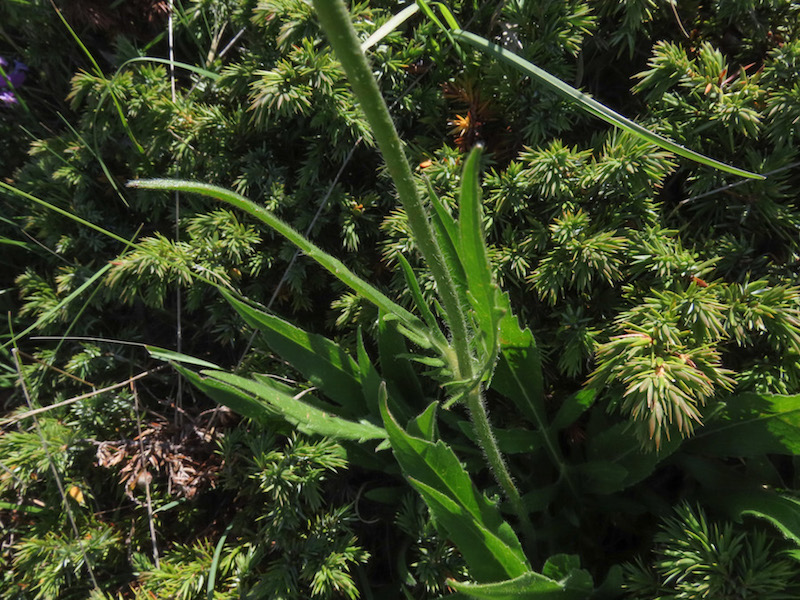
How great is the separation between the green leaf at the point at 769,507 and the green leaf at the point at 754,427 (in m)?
0.08

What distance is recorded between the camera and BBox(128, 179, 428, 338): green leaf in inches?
33.1

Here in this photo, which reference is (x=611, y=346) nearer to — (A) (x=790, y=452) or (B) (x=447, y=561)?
(A) (x=790, y=452)

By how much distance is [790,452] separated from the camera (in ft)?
3.92

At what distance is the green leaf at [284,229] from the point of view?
2.76ft

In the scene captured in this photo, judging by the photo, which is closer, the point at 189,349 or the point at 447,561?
the point at 447,561

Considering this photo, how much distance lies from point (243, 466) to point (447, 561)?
0.57 meters

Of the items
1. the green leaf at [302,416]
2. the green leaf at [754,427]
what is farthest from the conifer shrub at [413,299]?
the green leaf at [302,416]

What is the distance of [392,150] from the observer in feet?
2.46

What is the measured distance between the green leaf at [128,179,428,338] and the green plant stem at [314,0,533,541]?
0.14 metres

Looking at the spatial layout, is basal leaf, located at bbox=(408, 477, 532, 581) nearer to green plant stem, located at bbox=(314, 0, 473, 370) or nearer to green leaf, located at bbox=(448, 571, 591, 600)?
green leaf, located at bbox=(448, 571, 591, 600)

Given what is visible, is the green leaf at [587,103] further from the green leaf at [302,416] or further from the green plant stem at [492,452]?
the green leaf at [302,416]

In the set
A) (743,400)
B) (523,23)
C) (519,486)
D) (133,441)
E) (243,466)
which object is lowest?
(519,486)

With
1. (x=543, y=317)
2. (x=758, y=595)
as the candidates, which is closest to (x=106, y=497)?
(x=543, y=317)

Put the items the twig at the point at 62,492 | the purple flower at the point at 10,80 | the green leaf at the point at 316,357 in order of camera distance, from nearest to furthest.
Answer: the green leaf at the point at 316,357 → the twig at the point at 62,492 → the purple flower at the point at 10,80
